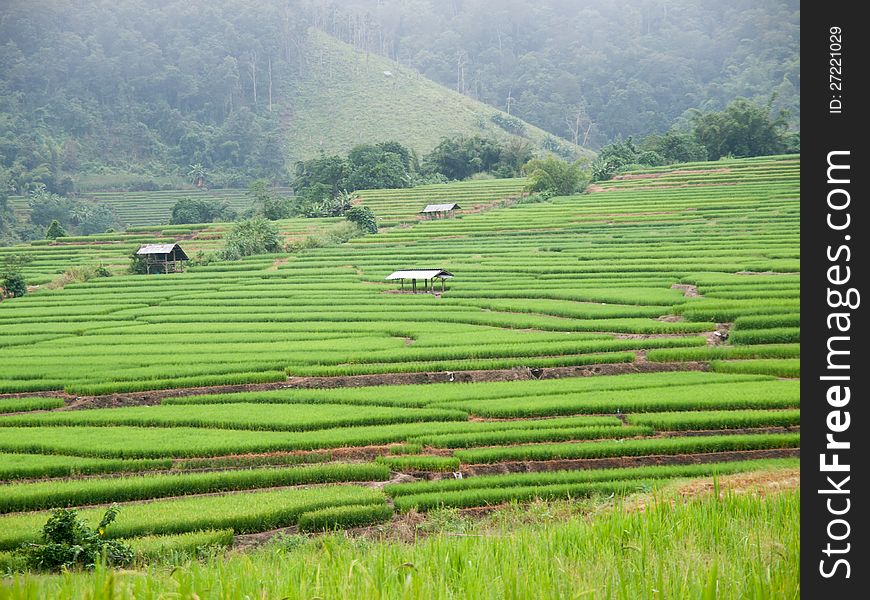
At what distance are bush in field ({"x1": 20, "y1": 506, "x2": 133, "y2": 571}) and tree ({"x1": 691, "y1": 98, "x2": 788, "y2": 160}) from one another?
246 feet

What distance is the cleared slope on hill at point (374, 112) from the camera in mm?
106562

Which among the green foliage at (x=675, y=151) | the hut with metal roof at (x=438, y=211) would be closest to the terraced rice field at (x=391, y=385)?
the hut with metal roof at (x=438, y=211)

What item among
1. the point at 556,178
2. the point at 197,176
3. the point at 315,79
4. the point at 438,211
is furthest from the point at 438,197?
the point at 315,79

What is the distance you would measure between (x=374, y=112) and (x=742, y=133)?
48438mm

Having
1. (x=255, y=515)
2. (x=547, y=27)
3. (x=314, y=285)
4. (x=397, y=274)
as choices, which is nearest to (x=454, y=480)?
(x=255, y=515)

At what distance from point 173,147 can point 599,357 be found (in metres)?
89.7

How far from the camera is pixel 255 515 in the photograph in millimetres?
13320

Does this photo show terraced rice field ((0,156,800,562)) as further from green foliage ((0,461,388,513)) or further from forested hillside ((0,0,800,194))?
forested hillside ((0,0,800,194))

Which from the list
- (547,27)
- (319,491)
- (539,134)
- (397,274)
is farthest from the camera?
(547,27)

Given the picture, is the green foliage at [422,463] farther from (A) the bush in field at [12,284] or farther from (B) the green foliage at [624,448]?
(A) the bush in field at [12,284]

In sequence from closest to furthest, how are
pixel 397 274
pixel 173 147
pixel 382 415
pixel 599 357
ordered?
pixel 382 415, pixel 599 357, pixel 397 274, pixel 173 147

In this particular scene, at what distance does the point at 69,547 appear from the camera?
1101 centimetres
